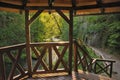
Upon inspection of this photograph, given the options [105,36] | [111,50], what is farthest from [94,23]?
[111,50]

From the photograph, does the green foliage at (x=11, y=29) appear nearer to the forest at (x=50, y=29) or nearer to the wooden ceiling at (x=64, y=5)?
the forest at (x=50, y=29)

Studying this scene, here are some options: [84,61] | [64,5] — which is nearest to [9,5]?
[64,5]

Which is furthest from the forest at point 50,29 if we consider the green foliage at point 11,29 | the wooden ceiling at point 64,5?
the wooden ceiling at point 64,5

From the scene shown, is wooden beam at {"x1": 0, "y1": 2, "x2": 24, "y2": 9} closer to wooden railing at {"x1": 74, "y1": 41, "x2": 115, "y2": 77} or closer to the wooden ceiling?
the wooden ceiling

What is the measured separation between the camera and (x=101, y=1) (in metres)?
4.57

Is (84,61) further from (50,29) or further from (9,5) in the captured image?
(50,29)

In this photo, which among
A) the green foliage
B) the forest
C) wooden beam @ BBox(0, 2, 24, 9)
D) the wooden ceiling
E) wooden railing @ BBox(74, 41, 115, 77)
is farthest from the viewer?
the forest

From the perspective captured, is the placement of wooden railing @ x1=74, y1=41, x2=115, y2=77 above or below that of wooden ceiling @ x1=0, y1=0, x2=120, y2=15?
below

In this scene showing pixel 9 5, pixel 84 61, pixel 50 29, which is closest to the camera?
pixel 9 5

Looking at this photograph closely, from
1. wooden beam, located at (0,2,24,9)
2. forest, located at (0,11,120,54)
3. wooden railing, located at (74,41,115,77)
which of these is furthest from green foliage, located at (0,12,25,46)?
wooden beam, located at (0,2,24,9)

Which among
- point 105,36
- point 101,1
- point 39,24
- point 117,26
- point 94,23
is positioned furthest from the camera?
point 94,23

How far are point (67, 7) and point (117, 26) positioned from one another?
8105 mm

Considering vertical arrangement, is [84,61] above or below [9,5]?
below

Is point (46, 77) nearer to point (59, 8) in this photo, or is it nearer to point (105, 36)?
point (59, 8)
